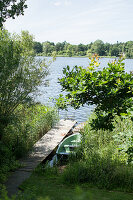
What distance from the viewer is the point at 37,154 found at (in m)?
7.41

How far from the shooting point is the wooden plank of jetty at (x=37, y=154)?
5.30 meters

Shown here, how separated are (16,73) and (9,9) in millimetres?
2199

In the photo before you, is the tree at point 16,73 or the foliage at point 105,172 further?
the tree at point 16,73

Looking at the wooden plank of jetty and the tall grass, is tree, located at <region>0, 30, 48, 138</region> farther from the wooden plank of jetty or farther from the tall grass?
the wooden plank of jetty

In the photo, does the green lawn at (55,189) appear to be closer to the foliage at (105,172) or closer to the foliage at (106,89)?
the foliage at (105,172)

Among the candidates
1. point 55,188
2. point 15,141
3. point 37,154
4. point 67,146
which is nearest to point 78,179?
point 55,188

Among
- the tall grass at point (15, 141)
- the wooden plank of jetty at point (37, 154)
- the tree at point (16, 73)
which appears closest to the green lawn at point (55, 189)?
the wooden plank of jetty at point (37, 154)

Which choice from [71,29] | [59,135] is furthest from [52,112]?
[71,29]

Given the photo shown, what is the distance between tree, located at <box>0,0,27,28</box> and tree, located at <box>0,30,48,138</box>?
614 mm

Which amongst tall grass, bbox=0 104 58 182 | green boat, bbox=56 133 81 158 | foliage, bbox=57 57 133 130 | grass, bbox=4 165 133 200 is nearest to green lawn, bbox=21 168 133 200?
grass, bbox=4 165 133 200

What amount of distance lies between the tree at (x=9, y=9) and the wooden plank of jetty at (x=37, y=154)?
4650mm

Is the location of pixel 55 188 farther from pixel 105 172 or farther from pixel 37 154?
pixel 37 154

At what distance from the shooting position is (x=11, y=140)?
23.0ft

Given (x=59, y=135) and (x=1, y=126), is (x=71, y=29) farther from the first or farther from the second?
(x=1, y=126)
